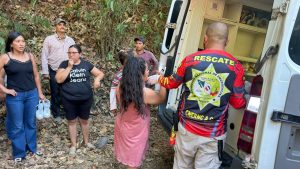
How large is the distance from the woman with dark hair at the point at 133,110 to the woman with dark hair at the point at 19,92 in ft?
4.74

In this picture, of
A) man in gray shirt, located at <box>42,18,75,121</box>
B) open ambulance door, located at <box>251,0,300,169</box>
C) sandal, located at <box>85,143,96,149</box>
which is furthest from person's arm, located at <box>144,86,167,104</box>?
man in gray shirt, located at <box>42,18,75,121</box>

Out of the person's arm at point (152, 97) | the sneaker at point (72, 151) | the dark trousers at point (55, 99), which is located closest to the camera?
the person's arm at point (152, 97)

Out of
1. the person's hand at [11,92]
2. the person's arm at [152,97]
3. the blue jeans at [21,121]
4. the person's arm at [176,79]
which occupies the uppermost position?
the person's arm at [176,79]

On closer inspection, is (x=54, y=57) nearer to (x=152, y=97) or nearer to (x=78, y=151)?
(x=78, y=151)

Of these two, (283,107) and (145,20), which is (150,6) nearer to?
(145,20)

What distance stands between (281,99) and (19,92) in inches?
124

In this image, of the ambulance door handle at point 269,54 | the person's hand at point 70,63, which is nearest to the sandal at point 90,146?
the person's hand at point 70,63

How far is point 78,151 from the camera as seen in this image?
4.86 metres

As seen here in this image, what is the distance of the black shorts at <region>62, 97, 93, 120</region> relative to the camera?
4.62 m

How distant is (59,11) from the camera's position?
27.3 feet

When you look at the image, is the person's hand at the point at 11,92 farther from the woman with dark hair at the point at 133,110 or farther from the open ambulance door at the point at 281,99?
the open ambulance door at the point at 281,99

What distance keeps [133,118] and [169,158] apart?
59.7 inches

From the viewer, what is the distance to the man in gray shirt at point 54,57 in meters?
5.61

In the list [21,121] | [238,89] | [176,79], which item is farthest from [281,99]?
[21,121]
